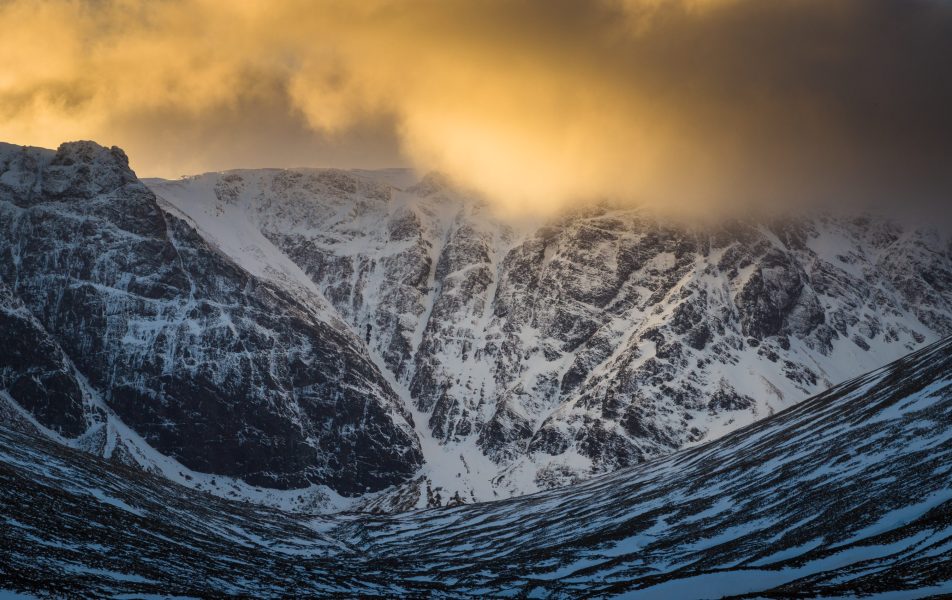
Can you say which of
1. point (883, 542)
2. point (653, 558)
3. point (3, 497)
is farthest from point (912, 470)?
point (3, 497)

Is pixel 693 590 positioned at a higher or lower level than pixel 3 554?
lower

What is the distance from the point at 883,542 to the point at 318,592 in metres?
62.1

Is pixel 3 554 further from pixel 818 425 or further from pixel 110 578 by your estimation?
pixel 818 425

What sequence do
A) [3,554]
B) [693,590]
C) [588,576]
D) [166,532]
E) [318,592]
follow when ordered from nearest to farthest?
[3,554] < [693,590] < [318,592] < [588,576] < [166,532]

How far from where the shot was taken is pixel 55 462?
14938 cm

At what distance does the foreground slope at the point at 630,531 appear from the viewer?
87.0 metres

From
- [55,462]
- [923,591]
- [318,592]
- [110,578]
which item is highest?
[55,462]

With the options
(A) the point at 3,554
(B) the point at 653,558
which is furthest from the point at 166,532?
(B) the point at 653,558

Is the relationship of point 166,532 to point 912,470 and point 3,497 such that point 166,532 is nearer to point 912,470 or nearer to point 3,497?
point 3,497

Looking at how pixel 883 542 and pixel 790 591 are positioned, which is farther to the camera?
pixel 883 542

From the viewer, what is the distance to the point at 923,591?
221 feet

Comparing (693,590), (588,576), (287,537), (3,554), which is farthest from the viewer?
(287,537)

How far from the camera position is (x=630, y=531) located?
13425 centimetres

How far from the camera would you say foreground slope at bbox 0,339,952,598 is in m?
87.0
